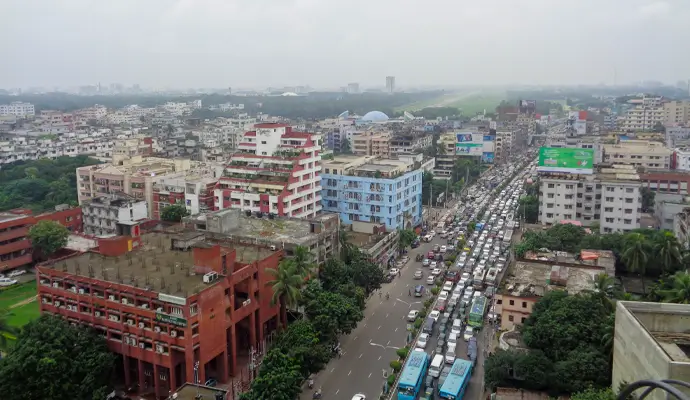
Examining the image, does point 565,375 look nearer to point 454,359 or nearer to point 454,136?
point 454,359

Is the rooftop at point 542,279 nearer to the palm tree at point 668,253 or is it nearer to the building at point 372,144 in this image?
the palm tree at point 668,253

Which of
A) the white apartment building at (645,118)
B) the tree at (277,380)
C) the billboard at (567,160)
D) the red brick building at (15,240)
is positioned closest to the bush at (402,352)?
the tree at (277,380)

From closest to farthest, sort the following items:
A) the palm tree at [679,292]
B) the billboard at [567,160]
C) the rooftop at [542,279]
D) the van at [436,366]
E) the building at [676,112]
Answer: the palm tree at [679,292] → the van at [436,366] → the rooftop at [542,279] → the billboard at [567,160] → the building at [676,112]

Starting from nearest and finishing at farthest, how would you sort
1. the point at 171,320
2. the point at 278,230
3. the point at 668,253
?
1. the point at 171,320
2. the point at 668,253
3. the point at 278,230

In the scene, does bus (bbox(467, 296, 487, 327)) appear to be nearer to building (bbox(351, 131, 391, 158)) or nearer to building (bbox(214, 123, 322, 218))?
building (bbox(214, 123, 322, 218))

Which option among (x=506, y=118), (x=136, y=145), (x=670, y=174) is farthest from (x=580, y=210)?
(x=506, y=118)

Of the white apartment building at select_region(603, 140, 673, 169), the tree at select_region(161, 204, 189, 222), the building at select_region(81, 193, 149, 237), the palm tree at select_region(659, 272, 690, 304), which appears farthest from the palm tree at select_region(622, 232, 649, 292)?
the white apartment building at select_region(603, 140, 673, 169)

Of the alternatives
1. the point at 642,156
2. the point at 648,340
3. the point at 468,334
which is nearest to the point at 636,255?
the point at 468,334

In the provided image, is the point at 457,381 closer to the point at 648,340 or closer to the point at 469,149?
the point at 648,340
